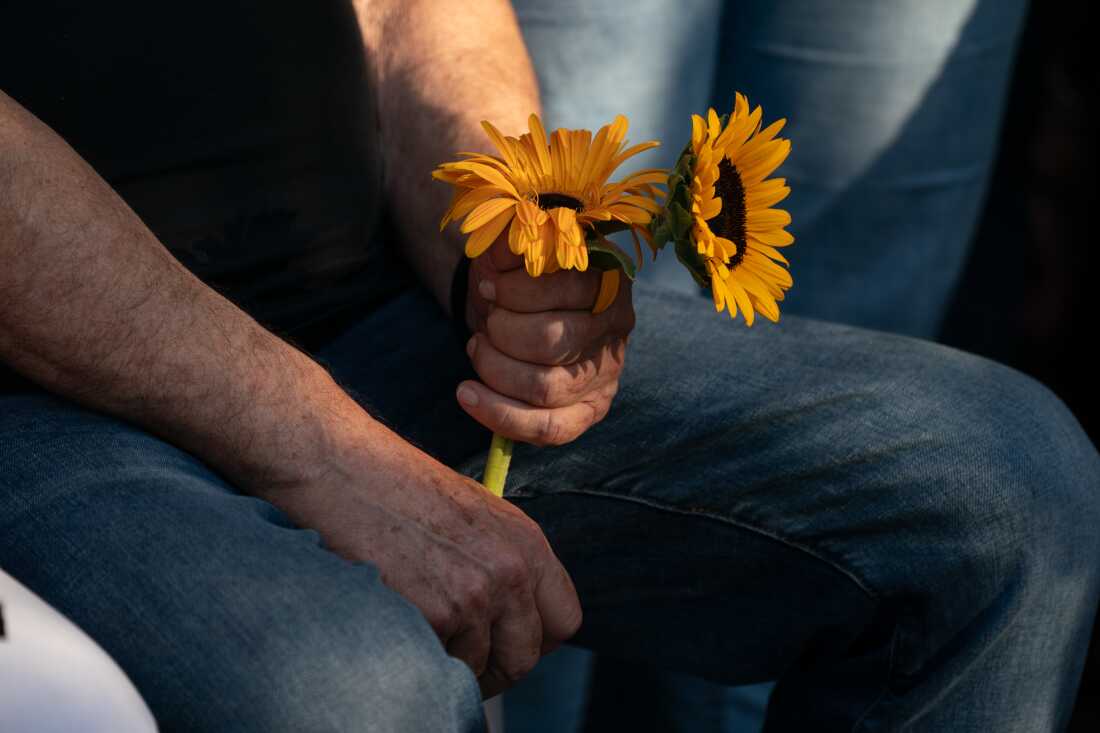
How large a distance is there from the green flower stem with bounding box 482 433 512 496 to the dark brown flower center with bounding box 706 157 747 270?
9.4 inches

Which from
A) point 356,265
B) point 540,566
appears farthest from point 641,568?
point 356,265

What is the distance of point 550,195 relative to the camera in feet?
2.61

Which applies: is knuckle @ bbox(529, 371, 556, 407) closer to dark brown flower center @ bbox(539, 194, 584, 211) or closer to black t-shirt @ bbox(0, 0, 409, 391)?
dark brown flower center @ bbox(539, 194, 584, 211)

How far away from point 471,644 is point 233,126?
0.48m

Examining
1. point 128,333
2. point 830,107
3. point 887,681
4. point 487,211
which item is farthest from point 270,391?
point 830,107

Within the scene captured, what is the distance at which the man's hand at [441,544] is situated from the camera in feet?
2.56

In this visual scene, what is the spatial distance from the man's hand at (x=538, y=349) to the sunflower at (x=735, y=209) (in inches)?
4.8

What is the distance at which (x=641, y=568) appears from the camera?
40.8 inches

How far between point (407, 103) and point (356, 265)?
186mm

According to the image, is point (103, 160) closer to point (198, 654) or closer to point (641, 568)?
point (198, 654)

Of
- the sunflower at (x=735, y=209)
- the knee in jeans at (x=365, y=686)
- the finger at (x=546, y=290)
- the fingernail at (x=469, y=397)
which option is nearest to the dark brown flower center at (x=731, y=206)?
the sunflower at (x=735, y=209)

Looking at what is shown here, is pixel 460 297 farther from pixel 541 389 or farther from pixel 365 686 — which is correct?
pixel 365 686

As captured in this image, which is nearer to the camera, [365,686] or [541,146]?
[365,686]

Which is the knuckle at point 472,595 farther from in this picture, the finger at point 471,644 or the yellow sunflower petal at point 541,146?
the yellow sunflower petal at point 541,146
